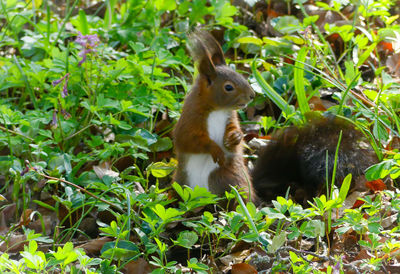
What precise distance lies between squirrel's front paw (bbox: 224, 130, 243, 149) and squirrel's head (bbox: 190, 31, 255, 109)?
136 millimetres

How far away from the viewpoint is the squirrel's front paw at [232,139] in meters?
3.03

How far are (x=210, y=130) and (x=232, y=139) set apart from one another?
4.3 inches

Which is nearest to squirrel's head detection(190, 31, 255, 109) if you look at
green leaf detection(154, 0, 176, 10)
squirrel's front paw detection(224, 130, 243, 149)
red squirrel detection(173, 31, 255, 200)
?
red squirrel detection(173, 31, 255, 200)

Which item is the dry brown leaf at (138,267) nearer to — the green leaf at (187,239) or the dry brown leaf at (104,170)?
the green leaf at (187,239)

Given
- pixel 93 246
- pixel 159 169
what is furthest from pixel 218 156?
pixel 93 246

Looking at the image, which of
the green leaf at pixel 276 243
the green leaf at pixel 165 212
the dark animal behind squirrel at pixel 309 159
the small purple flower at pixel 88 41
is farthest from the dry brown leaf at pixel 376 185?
the small purple flower at pixel 88 41

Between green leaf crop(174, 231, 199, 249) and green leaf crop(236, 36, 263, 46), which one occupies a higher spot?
green leaf crop(236, 36, 263, 46)

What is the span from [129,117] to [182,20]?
125cm

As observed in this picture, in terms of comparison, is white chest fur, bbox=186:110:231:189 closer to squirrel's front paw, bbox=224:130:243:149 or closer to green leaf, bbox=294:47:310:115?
squirrel's front paw, bbox=224:130:243:149

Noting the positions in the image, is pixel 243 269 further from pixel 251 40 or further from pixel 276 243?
pixel 251 40

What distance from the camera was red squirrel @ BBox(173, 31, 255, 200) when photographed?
3020mm

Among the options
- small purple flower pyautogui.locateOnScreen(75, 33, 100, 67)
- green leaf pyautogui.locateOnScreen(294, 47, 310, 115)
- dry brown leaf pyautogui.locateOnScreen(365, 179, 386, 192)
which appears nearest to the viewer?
dry brown leaf pyautogui.locateOnScreen(365, 179, 386, 192)

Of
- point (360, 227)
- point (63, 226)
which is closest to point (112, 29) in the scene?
point (63, 226)

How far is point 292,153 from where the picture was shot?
11.0 feet
